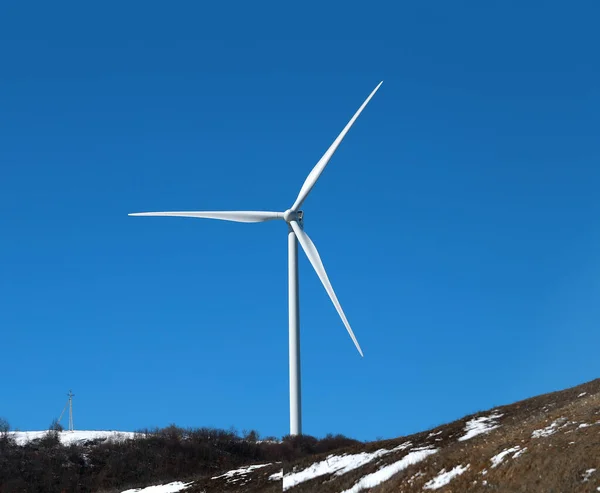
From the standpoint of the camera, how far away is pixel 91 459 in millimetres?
73688

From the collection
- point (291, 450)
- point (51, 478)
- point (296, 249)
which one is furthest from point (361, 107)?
point (51, 478)

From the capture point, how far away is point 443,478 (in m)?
28.5

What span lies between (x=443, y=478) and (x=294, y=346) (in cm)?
4211

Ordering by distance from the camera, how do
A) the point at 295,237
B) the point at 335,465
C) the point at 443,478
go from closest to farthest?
1. the point at 443,478
2. the point at 335,465
3. the point at 295,237

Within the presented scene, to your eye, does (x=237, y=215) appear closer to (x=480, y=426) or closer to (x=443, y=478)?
(x=480, y=426)

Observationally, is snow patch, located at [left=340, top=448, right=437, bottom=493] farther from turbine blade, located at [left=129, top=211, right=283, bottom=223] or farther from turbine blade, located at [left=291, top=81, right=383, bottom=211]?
turbine blade, located at [left=129, top=211, right=283, bottom=223]

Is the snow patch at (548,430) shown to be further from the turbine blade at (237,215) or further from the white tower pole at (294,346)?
the turbine blade at (237,215)

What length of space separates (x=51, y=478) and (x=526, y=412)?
44.4 meters

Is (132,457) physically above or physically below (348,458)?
above

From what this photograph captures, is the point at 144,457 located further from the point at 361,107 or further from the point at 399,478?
the point at 399,478

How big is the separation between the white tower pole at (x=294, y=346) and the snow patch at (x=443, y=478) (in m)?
41.4

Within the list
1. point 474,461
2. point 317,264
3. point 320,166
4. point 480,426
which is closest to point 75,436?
point 317,264

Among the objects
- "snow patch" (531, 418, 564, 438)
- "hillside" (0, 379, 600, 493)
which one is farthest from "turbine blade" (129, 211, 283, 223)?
"snow patch" (531, 418, 564, 438)

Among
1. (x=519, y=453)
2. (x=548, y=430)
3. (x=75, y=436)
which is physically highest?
(x=75, y=436)
